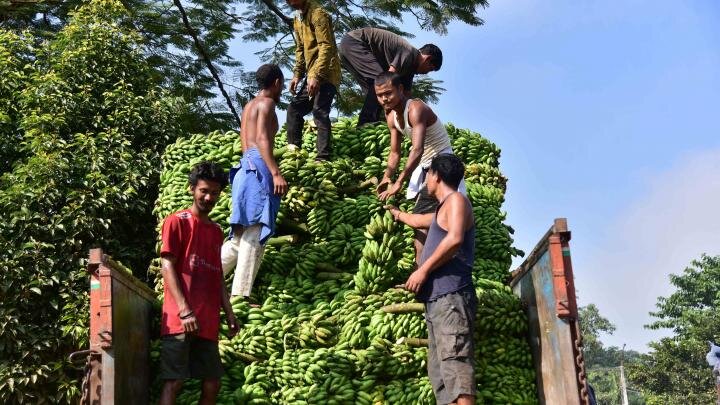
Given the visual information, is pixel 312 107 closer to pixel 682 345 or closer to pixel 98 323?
pixel 98 323

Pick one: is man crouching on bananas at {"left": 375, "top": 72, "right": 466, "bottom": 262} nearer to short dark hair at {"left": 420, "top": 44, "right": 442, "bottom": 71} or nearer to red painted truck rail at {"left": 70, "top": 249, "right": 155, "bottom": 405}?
short dark hair at {"left": 420, "top": 44, "right": 442, "bottom": 71}

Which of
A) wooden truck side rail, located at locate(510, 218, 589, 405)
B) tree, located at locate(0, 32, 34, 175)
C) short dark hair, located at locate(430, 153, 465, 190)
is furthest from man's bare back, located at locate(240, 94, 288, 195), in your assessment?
tree, located at locate(0, 32, 34, 175)

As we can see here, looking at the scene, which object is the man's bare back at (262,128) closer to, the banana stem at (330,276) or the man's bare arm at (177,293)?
the banana stem at (330,276)

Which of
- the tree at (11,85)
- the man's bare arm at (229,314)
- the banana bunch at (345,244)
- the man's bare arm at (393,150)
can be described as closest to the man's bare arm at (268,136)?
the banana bunch at (345,244)

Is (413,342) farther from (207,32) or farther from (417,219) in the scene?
(207,32)

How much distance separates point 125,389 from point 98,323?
17.7 inches

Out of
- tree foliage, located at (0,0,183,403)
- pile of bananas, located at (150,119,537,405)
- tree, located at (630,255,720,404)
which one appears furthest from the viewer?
tree, located at (630,255,720,404)

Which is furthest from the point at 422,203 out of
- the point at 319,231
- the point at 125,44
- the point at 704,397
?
the point at 704,397

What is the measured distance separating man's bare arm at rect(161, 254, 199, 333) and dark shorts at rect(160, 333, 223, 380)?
98mm

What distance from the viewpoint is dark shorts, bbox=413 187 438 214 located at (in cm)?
542

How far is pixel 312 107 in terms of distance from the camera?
7129mm

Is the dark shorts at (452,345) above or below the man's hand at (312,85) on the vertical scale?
below

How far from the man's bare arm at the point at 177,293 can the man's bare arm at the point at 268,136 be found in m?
1.16

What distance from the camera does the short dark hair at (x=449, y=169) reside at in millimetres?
4629
